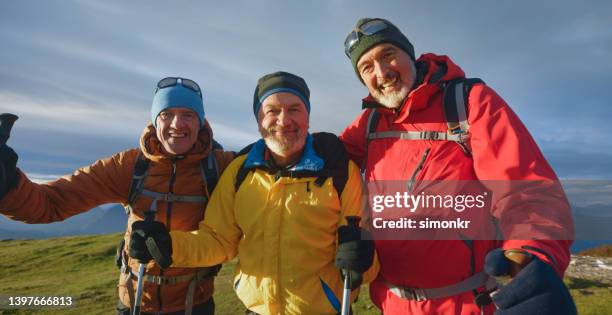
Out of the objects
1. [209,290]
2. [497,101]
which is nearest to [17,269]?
[209,290]

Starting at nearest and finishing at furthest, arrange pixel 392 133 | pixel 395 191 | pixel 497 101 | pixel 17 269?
1. pixel 497 101
2. pixel 395 191
3. pixel 392 133
4. pixel 17 269

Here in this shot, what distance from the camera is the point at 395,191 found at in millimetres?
4770

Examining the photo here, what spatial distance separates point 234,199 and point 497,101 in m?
4.11

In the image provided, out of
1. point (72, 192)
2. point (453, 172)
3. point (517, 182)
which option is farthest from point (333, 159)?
point (72, 192)

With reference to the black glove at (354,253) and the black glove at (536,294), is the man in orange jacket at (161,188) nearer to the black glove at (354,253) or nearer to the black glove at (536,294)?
the black glove at (354,253)

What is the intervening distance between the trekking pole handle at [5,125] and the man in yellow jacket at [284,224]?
256 centimetres

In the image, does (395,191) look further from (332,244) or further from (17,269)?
(17,269)

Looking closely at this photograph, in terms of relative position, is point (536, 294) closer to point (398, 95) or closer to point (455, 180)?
point (455, 180)

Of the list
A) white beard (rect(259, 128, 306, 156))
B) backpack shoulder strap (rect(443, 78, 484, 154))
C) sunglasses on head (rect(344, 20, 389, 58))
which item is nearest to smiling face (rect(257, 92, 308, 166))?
white beard (rect(259, 128, 306, 156))

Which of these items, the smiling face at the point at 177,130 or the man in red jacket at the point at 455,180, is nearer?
the man in red jacket at the point at 455,180

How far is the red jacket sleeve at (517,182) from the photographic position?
3170mm

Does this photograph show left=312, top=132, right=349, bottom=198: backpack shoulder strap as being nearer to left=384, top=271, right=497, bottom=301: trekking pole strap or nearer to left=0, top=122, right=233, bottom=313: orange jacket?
left=384, top=271, right=497, bottom=301: trekking pole strap

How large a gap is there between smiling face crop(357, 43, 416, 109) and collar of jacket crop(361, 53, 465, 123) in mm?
135

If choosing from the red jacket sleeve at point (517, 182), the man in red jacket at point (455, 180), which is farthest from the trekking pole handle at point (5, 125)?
the red jacket sleeve at point (517, 182)
